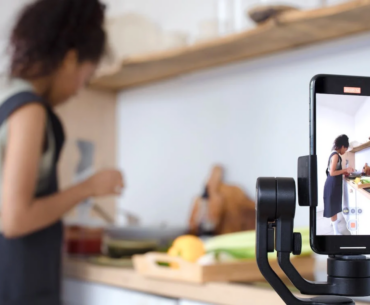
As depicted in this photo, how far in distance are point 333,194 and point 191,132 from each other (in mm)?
1181

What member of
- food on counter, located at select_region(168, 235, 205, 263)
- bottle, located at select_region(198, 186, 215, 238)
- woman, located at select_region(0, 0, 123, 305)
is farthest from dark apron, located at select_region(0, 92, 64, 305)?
bottle, located at select_region(198, 186, 215, 238)

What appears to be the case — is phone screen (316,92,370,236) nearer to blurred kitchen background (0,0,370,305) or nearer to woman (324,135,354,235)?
woman (324,135,354,235)

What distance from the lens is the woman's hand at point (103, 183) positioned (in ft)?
3.93

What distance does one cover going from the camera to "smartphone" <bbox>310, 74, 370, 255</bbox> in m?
0.46

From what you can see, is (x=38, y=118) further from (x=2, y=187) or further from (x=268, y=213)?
(x=268, y=213)

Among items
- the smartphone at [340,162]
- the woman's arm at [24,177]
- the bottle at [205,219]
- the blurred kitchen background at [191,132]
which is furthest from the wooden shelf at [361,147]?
the bottle at [205,219]

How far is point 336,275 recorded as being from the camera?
469 mm

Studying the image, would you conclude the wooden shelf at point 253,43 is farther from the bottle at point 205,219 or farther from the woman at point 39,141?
the bottle at point 205,219

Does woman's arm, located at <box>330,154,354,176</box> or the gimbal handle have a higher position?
woman's arm, located at <box>330,154,354,176</box>

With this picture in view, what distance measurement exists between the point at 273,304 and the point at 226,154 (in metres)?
0.76

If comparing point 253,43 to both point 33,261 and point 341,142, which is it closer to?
point 33,261

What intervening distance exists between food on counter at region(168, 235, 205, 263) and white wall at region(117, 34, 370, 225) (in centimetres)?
24

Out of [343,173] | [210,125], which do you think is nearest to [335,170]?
[343,173]

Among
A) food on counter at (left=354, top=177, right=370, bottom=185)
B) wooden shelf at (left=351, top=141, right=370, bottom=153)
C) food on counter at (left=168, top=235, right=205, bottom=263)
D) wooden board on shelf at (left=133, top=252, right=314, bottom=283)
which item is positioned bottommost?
wooden board on shelf at (left=133, top=252, right=314, bottom=283)
